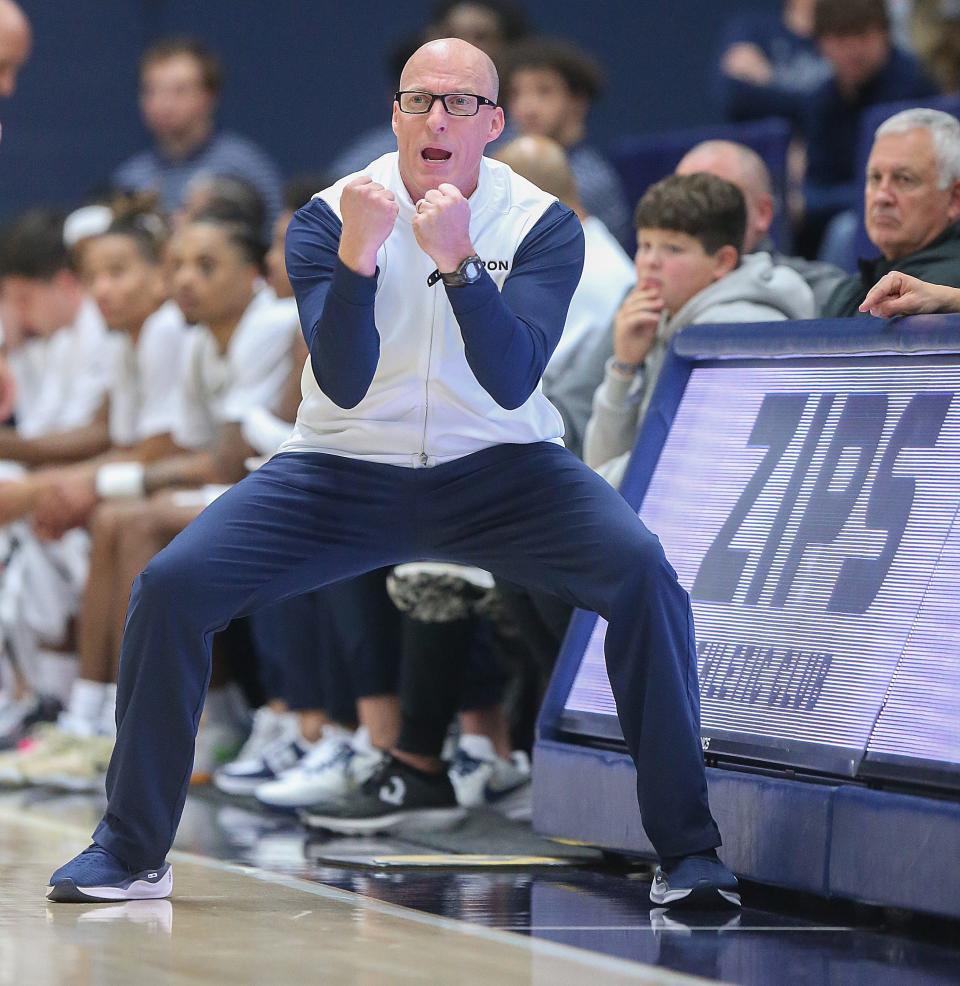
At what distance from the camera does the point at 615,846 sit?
11.7 ft

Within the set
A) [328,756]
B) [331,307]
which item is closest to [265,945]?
[331,307]

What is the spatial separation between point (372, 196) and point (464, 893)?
1.29 meters

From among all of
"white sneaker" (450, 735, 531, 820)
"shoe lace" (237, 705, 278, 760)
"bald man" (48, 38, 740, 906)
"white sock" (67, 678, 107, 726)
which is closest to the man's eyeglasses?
"bald man" (48, 38, 740, 906)

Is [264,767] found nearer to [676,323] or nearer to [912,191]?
[676,323]

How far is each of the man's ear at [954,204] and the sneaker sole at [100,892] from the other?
7.01 ft

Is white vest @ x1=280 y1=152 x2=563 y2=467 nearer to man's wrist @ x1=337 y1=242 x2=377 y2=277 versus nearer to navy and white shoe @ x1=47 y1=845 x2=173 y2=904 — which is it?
man's wrist @ x1=337 y1=242 x2=377 y2=277

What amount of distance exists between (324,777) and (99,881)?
149cm

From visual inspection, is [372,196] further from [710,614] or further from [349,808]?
[349,808]

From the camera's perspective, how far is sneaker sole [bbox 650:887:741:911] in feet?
10.2

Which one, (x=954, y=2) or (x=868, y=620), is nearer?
(x=868, y=620)

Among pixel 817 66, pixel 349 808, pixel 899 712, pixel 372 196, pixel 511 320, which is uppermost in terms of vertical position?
pixel 817 66

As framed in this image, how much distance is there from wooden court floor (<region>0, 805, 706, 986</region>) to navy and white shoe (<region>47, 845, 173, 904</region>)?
0.02 meters

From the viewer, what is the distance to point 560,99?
616 cm

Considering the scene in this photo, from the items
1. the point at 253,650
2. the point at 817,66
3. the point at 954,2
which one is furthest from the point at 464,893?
the point at 817,66
